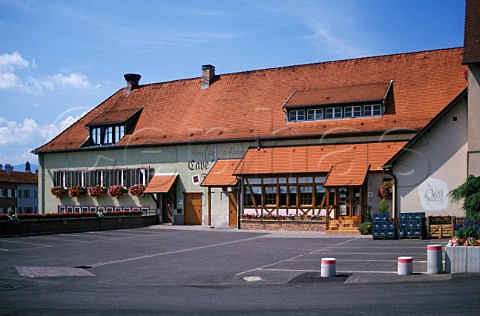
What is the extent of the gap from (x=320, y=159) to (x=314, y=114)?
3.82 metres

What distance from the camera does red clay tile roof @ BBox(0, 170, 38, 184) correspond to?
252 ft

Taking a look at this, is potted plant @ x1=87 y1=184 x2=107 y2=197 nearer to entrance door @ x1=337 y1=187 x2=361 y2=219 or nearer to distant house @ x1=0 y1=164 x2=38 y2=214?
entrance door @ x1=337 y1=187 x2=361 y2=219

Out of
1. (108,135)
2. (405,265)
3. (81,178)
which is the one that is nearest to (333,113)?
(108,135)

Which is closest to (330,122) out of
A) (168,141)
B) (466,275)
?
(168,141)

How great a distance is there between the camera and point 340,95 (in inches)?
1401

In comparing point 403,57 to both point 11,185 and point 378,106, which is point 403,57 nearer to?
point 378,106

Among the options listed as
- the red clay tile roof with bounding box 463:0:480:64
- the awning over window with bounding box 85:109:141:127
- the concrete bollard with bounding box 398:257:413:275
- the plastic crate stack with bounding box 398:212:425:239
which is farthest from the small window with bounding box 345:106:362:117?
the concrete bollard with bounding box 398:257:413:275

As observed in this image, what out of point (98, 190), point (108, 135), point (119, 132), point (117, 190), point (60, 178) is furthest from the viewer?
point (60, 178)

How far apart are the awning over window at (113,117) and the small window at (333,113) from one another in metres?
15.1

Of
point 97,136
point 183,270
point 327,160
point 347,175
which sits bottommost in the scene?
point 183,270

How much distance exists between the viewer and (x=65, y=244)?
2636 cm

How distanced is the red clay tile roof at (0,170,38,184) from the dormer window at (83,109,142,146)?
36.4 metres

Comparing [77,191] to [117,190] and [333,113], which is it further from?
[333,113]

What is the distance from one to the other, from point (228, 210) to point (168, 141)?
6.50 metres
